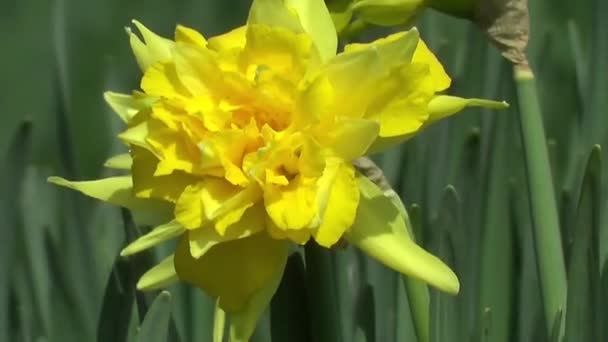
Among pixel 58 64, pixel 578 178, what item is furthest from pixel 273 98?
pixel 58 64

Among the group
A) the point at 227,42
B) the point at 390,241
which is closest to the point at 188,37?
the point at 227,42

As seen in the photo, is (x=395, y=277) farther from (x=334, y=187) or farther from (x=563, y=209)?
Answer: (x=334, y=187)

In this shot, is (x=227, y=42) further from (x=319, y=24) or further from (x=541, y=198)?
(x=541, y=198)

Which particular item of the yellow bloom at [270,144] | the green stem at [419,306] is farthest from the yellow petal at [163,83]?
the green stem at [419,306]

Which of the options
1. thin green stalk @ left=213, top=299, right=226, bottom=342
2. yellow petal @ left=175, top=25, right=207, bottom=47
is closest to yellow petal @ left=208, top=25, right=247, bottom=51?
yellow petal @ left=175, top=25, right=207, bottom=47

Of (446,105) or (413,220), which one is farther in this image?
(413,220)

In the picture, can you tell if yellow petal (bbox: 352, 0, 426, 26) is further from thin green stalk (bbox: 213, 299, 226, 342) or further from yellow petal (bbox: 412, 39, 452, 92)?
thin green stalk (bbox: 213, 299, 226, 342)

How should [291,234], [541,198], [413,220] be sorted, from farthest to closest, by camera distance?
1. [413,220]
2. [541,198]
3. [291,234]
